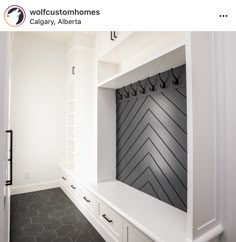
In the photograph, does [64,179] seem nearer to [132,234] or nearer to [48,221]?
[48,221]

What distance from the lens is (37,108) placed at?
10.3 feet

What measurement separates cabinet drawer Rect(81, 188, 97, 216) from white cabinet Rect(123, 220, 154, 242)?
22.3 inches

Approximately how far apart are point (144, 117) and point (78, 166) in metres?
1.46

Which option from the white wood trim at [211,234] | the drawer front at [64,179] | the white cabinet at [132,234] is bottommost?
the drawer front at [64,179]

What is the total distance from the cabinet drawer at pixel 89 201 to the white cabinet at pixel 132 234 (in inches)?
22.3

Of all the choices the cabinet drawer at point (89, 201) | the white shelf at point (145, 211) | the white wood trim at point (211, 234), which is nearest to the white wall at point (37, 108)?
the cabinet drawer at point (89, 201)

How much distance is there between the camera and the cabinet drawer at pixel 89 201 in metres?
1.85

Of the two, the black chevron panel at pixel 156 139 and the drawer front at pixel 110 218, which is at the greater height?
the black chevron panel at pixel 156 139

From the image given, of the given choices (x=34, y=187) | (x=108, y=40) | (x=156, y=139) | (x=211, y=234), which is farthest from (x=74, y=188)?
(x=108, y=40)

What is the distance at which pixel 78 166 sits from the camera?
2656mm

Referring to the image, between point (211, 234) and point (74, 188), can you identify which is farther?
point (74, 188)

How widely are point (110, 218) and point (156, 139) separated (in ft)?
2.71
